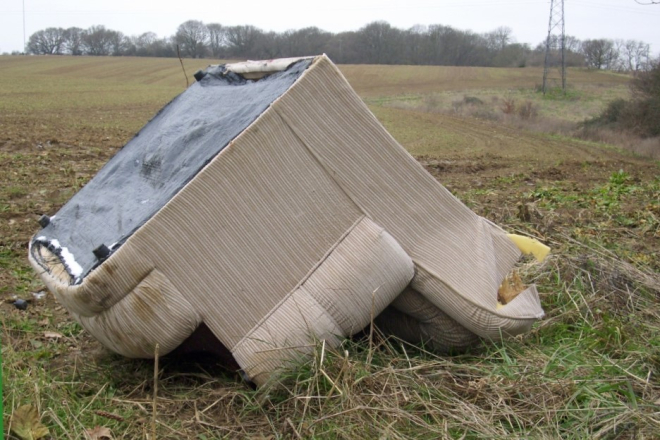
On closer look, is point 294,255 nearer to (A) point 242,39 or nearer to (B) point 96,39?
(A) point 242,39

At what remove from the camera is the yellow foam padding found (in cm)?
365

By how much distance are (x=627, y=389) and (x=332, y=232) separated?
47.1 inches

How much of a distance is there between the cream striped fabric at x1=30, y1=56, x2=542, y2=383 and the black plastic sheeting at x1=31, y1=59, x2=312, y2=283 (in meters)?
0.12

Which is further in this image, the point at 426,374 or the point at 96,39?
the point at 96,39

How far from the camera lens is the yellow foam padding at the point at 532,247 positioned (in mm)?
3648

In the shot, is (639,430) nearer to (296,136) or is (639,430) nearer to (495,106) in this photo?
(296,136)

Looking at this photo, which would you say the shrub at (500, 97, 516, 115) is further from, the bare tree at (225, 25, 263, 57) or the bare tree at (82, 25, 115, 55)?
the bare tree at (82, 25, 115, 55)

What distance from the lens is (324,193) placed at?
8.61 ft

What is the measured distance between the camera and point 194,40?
31047 mm

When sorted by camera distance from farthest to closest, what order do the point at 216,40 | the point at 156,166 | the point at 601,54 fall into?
1. the point at 601,54
2. the point at 216,40
3. the point at 156,166

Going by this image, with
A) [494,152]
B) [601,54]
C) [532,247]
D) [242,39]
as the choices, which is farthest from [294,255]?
[601,54]

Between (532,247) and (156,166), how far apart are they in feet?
6.70

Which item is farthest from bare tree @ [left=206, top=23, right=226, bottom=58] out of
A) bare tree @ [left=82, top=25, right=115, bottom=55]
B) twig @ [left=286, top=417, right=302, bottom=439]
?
twig @ [left=286, top=417, right=302, bottom=439]

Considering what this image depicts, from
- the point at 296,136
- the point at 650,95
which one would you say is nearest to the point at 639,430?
the point at 296,136
